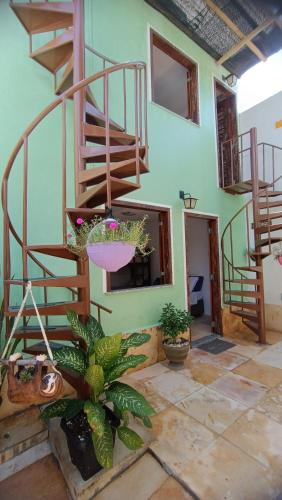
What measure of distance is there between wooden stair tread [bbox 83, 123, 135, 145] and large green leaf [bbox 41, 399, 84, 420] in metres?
2.01

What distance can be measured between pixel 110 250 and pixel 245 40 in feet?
16.2

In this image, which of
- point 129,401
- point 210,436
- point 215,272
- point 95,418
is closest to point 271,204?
point 215,272

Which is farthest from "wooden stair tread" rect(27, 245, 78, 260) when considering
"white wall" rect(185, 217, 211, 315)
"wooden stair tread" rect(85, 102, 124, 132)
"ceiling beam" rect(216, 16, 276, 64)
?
"ceiling beam" rect(216, 16, 276, 64)

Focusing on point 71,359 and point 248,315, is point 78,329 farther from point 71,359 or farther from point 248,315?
point 248,315

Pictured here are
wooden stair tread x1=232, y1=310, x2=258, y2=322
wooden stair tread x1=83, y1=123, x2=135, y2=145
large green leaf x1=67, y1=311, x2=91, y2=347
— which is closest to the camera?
large green leaf x1=67, y1=311, x2=91, y2=347

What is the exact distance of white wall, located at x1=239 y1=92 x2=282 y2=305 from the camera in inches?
178

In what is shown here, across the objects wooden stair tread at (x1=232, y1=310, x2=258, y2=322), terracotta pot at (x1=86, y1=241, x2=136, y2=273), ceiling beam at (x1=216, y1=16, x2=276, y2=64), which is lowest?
wooden stair tread at (x1=232, y1=310, x2=258, y2=322)

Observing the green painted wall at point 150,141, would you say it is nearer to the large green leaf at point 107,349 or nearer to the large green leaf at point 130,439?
the large green leaf at point 107,349

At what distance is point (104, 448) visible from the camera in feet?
4.64

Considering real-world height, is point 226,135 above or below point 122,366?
above

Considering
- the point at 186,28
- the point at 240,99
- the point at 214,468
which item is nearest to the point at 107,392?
the point at 214,468

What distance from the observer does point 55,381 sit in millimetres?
1241

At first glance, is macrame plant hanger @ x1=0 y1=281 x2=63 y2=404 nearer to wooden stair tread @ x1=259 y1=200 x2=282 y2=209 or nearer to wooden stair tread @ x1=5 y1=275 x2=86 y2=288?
wooden stair tread @ x1=5 y1=275 x2=86 y2=288

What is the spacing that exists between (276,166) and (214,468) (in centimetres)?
489
